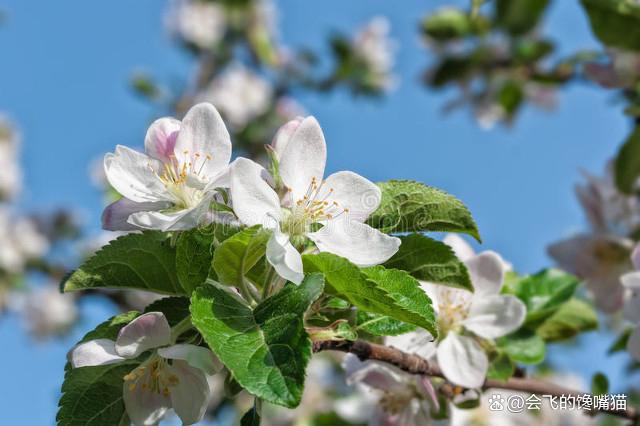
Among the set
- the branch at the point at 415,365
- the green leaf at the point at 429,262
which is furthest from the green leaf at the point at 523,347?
the green leaf at the point at 429,262

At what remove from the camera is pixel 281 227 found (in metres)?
0.96

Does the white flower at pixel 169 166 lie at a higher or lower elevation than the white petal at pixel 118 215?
higher

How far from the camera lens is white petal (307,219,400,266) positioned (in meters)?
0.91

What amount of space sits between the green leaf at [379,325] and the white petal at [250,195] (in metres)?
0.20

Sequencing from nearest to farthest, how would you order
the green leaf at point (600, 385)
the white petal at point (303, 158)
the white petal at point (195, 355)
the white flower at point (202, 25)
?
the white petal at point (195, 355)
the white petal at point (303, 158)
the green leaf at point (600, 385)
the white flower at point (202, 25)

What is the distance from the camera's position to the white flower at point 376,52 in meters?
5.68

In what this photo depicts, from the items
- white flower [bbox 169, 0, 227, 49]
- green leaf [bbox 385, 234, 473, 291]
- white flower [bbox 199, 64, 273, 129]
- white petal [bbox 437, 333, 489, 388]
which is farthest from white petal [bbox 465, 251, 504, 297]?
white flower [bbox 169, 0, 227, 49]

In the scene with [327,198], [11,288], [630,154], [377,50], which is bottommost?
[327,198]

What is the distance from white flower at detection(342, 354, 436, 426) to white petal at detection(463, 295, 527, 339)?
137 mm

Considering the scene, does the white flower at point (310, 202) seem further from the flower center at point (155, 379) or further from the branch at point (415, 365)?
the flower center at point (155, 379)

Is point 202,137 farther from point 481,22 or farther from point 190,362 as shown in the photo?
point 481,22

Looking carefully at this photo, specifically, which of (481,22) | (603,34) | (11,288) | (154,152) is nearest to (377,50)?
(481,22)

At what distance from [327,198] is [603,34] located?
1013 mm

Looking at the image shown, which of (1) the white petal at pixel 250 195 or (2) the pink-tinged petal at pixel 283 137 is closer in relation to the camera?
(1) the white petal at pixel 250 195
